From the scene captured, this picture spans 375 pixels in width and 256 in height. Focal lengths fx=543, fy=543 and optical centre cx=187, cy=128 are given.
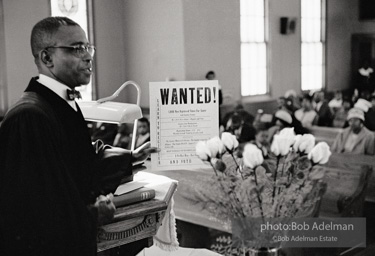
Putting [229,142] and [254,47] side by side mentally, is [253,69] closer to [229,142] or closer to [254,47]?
[254,47]

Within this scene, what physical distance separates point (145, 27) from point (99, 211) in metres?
6.95

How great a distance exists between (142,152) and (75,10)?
6.63m

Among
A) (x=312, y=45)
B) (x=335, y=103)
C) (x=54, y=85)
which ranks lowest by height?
(x=335, y=103)

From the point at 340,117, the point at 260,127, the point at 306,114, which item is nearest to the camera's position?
the point at 260,127

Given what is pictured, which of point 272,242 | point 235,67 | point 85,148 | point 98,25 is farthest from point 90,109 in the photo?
point 98,25

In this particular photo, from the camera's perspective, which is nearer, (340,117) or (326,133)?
(326,133)

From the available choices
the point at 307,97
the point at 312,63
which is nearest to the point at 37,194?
the point at 312,63

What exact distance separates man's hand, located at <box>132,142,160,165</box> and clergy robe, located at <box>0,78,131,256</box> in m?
0.30

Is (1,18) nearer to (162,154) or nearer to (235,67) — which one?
(235,67)

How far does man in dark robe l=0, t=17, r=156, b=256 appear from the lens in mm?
1541

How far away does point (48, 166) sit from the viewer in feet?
5.08

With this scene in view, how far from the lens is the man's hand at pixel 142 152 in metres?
1.88

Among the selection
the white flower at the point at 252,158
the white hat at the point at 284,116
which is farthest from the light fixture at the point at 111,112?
the white hat at the point at 284,116

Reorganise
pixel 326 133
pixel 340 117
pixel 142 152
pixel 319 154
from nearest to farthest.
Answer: pixel 319 154, pixel 142 152, pixel 326 133, pixel 340 117
